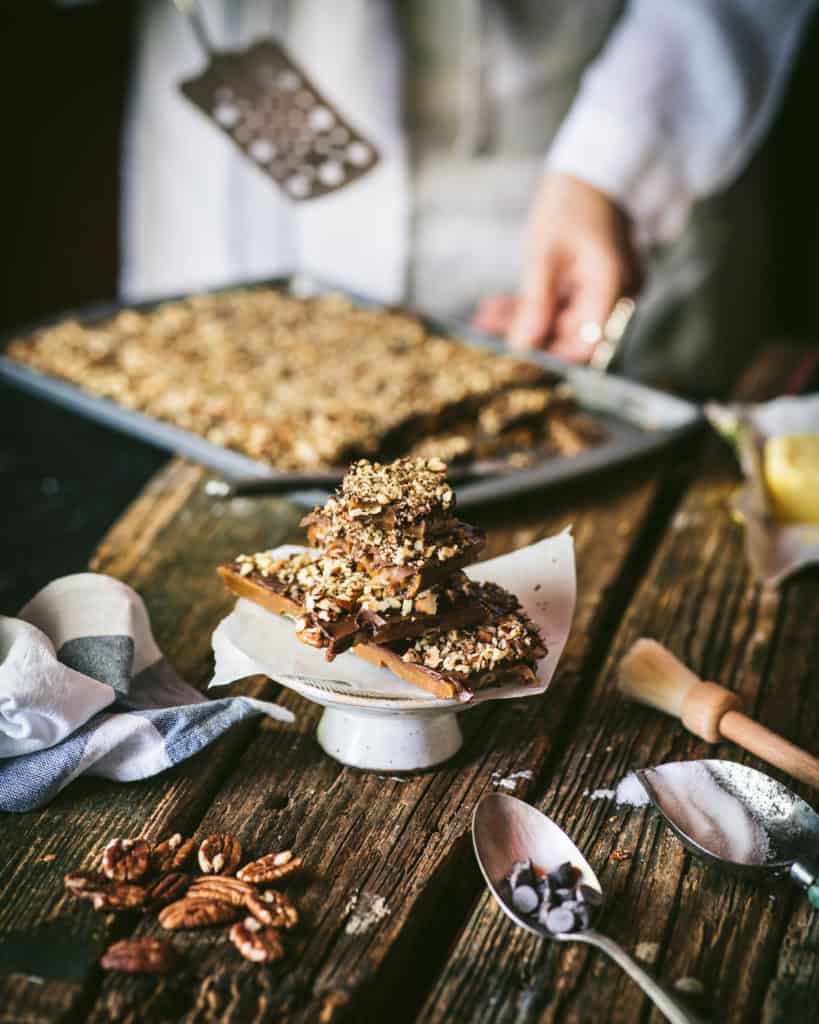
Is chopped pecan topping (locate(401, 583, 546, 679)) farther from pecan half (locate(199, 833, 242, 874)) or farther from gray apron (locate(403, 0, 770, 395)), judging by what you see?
gray apron (locate(403, 0, 770, 395))

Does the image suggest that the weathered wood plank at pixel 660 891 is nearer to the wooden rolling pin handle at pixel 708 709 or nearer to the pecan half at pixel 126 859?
the wooden rolling pin handle at pixel 708 709

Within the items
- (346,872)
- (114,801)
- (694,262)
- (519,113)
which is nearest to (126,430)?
(114,801)

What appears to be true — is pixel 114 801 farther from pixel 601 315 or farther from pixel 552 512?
pixel 601 315

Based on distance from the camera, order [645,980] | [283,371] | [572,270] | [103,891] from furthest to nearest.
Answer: [572,270] → [283,371] → [103,891] → [645,980]

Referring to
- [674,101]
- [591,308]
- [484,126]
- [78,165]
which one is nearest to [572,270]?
[591,308]

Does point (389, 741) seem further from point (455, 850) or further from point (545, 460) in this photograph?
point (545, 460)

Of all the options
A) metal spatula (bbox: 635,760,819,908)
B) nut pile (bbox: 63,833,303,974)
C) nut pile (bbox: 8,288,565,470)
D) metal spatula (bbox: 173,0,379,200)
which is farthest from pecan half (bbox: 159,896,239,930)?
metal spatula (bbox: 173,0,379,200)

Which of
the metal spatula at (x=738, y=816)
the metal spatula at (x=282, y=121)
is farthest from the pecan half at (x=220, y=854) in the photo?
the metal spatula at (x=282, y=121)
